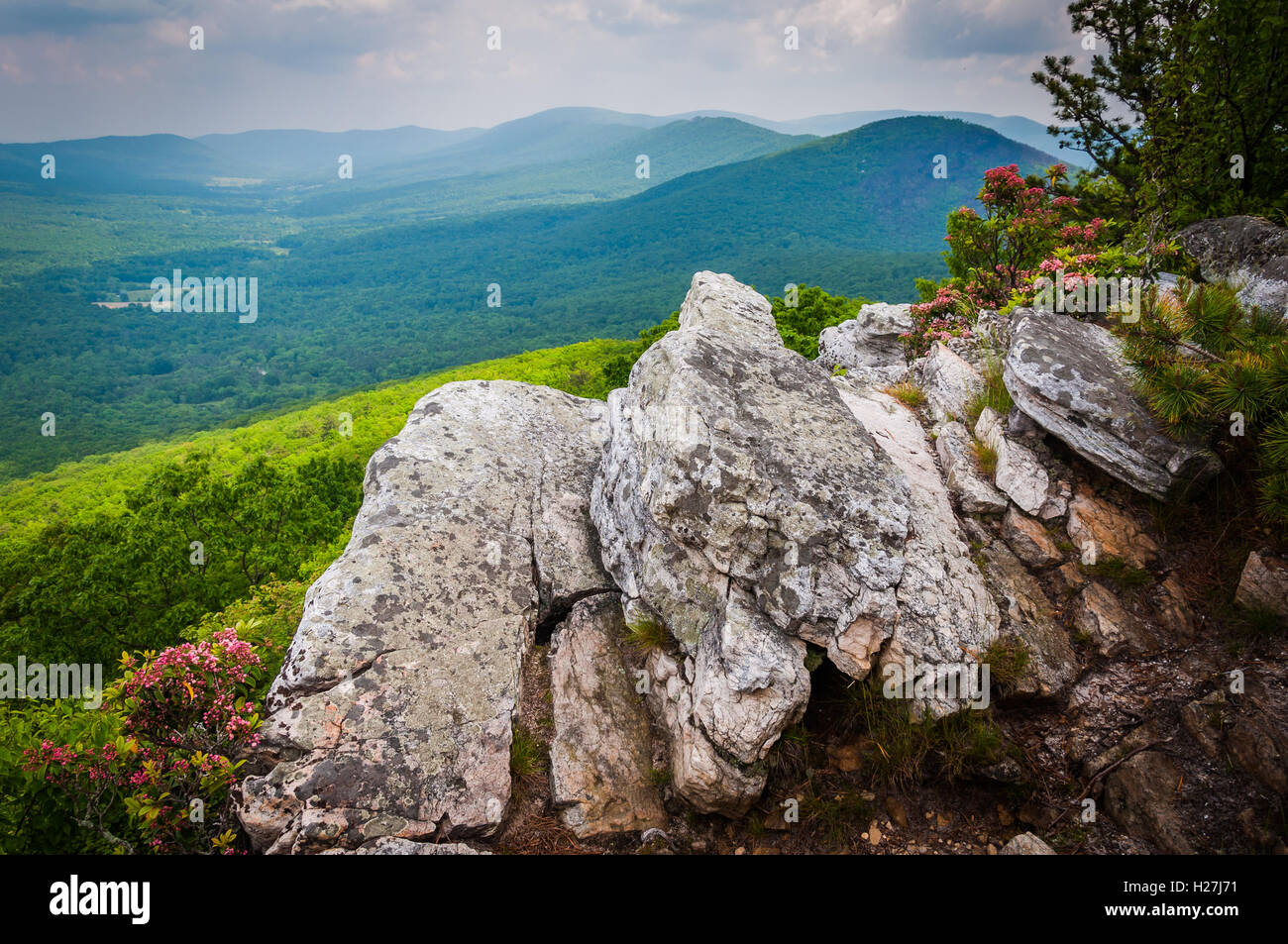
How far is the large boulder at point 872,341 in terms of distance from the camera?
1440 centimetres

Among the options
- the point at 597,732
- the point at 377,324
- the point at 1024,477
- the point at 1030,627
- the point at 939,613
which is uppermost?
the point at 377,324

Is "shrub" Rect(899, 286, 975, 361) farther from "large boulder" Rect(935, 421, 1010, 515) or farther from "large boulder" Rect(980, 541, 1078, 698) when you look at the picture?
"large boulder" Rect(980, 541, 1078, 698)

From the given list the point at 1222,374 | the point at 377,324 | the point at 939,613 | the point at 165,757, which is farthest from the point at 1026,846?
the point at 377,324

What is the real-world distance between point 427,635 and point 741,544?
3.91 meters

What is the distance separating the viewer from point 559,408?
11.7m

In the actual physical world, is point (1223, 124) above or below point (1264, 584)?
above

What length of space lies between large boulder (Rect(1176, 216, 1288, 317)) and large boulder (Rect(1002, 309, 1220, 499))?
75.9 inches

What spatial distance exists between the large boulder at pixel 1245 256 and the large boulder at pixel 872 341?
513 centimetres

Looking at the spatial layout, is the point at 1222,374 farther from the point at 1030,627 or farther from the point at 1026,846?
the point at 1026,846

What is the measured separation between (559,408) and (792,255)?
15704 centimetres

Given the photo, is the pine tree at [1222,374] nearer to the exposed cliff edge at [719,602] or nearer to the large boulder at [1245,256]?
the exposed cliff edge at [719,602]

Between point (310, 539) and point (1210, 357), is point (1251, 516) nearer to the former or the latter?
point (1210, 357)

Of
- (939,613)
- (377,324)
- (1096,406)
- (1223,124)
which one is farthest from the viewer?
(377,324)

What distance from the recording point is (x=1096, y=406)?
7.36 meters
